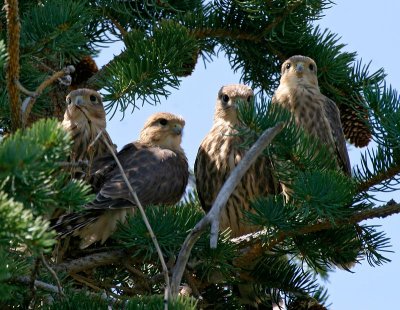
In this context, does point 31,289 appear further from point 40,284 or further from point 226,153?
point 226,153

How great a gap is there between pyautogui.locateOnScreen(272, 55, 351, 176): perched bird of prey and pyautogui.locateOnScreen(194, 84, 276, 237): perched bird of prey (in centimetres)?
28

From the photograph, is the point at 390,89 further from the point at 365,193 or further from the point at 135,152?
the point at 135,152

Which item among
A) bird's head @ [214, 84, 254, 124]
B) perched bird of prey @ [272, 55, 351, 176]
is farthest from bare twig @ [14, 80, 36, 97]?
bird's head @ [214, 84, 254, 124]

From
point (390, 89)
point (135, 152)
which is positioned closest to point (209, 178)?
point (135, 152)

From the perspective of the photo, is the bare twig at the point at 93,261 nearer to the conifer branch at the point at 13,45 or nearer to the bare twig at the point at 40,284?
the bare twig at the point at 40,284

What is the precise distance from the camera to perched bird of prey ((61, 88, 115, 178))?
612cm

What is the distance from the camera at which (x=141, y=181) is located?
583 cm

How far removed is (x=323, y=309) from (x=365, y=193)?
38.6 inches

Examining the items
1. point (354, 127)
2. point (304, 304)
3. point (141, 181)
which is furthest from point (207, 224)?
point (354, 127)

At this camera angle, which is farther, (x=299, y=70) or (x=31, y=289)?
(x=299, y=70)

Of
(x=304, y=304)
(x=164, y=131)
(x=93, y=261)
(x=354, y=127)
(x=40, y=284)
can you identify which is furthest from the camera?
(x=164, y=131)

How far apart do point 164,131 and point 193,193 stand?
0.53m

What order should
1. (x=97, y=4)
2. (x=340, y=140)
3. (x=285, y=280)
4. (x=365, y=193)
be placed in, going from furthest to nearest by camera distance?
(x=340, y=140) < (x=97, y=4) < (x=285, y=280) < (x=365, y=193)

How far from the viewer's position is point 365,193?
4.37 meters
